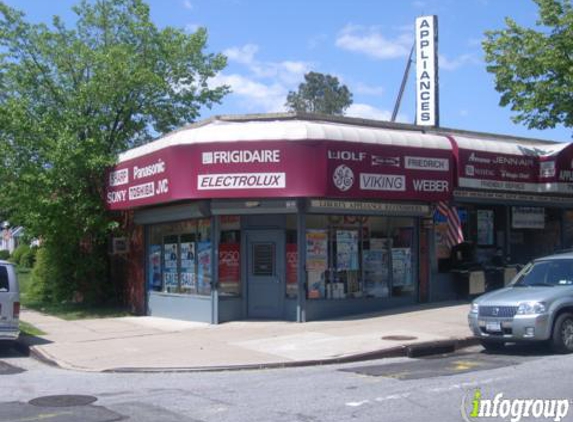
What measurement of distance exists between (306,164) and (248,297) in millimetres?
3637

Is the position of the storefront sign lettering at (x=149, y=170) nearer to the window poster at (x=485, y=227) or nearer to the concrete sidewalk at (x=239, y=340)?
the concrete sidewalk at (x=239, y=340)

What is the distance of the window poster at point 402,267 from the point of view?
18953 millimetres

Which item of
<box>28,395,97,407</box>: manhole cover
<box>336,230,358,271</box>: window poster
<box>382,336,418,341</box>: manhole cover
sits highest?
<box>336,230,358,271</box>: window poster

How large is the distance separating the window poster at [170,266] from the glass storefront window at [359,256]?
419 cm

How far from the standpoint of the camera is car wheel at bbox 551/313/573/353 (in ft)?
39.7

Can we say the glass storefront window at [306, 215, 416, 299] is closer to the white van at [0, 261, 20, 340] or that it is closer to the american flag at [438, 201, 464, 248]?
the american flag at [438, 201, 464, 248]

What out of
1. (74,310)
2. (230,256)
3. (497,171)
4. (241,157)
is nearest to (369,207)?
(241,157)

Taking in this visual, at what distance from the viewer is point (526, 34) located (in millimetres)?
21219

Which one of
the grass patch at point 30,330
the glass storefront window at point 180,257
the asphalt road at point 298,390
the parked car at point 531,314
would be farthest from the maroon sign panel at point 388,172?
the grass patch at point 30,330

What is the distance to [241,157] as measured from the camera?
1677cm

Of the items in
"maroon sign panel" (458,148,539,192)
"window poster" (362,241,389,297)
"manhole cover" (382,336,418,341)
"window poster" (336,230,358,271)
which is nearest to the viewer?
"manhole cover" (382,336,418,341)

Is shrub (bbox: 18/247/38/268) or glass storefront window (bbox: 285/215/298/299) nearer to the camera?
glass storefront window (bbox: 285/215/298/299)

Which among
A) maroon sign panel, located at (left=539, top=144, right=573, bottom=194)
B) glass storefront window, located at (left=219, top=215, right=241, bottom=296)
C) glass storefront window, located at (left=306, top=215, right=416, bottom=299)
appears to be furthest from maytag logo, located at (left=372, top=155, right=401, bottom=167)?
maroon sign panel, located at (left=539, top=144, right=573, bottom=194)

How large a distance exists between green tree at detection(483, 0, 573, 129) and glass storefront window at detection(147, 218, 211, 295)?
1017 cm
